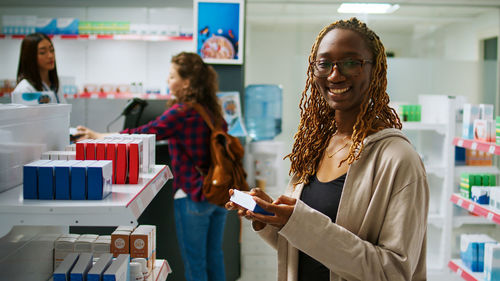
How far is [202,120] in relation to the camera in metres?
3.34

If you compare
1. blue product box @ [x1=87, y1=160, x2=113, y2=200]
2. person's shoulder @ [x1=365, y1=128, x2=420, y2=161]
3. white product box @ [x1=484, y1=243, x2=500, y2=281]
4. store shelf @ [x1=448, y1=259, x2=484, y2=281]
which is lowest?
store shelf @ [x1=448, y1=259, x2=484, y2=281]

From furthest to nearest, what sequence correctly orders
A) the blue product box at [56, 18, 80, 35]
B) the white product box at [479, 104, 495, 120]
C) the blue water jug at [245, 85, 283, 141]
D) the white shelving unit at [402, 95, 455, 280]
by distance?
the blue product box at [56, 18, 80, 35] → the blue water jug at [245, 85, 283, 141] → the white shelving unit at [402, 95, 455, 280] → the white product box at [479, 104, 495, 120]

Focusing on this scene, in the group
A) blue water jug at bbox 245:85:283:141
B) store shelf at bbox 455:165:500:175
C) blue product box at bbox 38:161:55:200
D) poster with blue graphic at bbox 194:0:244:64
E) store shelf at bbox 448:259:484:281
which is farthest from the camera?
blue water jug at bbox 245:85:283:141

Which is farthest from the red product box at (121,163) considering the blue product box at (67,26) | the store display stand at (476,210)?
the blue product box at (67,26)

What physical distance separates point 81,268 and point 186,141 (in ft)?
5.57

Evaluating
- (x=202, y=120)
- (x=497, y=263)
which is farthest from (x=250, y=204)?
(x=497, y=263)

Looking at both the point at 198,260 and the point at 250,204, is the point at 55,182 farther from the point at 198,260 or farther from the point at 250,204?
the point at 198,260

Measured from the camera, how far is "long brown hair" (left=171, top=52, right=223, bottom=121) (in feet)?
11.1

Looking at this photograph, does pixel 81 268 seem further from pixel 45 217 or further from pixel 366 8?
pixel 366 8

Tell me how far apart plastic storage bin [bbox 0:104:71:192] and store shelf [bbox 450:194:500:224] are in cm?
290

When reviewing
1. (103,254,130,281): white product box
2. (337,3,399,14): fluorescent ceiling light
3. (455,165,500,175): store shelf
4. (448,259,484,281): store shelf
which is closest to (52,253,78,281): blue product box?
(103,254,130,281): white product box

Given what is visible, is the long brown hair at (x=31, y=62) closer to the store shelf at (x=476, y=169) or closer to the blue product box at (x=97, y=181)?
the blue product box at (x=97, y=181)

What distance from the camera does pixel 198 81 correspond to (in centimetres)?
343

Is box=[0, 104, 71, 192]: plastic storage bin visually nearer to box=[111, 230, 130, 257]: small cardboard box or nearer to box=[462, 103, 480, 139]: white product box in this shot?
box=[111, 230, 130, 257]: small cardboard box
